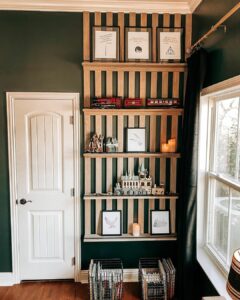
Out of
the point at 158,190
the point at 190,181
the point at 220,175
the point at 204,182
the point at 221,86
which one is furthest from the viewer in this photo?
the point at 158,190

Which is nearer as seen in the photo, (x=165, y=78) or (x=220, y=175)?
(x=220, y=175)

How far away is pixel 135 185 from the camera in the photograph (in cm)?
325

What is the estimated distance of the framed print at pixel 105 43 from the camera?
311cm

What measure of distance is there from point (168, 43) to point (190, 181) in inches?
60.4

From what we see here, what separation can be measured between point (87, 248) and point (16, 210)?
925 mm

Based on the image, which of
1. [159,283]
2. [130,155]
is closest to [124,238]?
[159,283]

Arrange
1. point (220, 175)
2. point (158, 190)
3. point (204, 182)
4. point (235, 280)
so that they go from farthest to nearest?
point (158, 190), point (204, 182), point (220, 175), point (235, 280)

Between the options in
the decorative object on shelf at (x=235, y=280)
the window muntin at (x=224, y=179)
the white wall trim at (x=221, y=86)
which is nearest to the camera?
the decorative object on shelf at (x=235, y=280)

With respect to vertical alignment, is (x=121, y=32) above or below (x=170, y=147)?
above

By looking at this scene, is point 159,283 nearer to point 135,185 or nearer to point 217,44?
point 135,185

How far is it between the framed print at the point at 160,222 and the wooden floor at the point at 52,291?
2.22ft

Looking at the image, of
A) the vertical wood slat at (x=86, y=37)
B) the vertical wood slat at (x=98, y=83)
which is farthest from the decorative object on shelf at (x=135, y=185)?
the vertical wood slat at (x=86, y=37)

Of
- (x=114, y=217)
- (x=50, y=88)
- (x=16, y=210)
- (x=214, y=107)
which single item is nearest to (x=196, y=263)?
(x=114, y=217)

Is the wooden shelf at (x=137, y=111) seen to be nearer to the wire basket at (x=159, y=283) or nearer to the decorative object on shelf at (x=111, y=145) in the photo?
the decorative object on shelf at (x=111, y=145)
